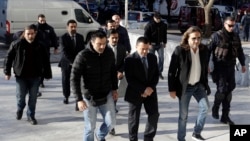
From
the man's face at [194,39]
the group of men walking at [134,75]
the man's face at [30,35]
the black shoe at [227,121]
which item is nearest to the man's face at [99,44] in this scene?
the group of men walking at [134,75]

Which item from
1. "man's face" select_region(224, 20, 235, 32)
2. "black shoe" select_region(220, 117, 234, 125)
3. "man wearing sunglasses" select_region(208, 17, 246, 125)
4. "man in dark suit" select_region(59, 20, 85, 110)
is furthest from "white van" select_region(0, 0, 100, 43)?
"man's face" select_region(224, 20, 235, 32)

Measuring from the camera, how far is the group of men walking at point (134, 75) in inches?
213

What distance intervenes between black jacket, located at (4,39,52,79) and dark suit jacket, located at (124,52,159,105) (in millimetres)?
1876

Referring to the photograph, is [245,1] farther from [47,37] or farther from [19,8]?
[47,37]

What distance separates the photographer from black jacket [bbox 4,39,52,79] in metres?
6.95

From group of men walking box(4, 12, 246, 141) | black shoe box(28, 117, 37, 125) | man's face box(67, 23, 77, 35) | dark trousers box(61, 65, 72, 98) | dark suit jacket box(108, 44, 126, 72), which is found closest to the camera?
group of men walking box(4, 12, 246, 141)

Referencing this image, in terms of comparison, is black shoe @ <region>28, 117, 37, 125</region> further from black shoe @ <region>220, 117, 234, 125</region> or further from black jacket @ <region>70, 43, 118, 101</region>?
black shoe @ <region>220, 117, 234, 125</region>

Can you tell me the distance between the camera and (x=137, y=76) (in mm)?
5715

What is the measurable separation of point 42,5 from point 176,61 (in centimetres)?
1318

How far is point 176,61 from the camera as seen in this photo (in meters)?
5.92

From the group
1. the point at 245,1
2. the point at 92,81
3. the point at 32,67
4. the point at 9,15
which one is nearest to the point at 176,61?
the point at 92,81

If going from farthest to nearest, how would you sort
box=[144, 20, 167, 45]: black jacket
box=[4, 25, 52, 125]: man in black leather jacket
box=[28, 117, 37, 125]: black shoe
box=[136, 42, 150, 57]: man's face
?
box=[144, 20, 167, 45]: black jacket
box=[28, 117, 37, 125]: black shoe
box=[4, 25, 52, 125]: man in black leather jacket
box=[136, 42, 150, 57]: man's face

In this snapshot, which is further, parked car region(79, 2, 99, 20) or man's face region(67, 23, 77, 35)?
parked car region(79, 2, 99, 20)

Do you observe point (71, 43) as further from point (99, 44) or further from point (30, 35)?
point (99, 44)
